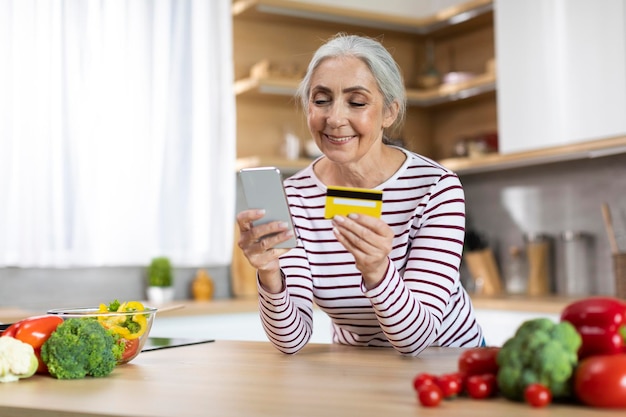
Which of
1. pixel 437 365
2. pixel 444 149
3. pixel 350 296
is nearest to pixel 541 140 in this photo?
pixel 444 149

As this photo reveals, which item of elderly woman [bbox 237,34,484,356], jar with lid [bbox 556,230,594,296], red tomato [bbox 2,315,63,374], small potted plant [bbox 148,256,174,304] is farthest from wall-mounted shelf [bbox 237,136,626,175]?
red tomato [bbox 2,315,63,374]

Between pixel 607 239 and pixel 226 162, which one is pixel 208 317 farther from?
pixel 607 239

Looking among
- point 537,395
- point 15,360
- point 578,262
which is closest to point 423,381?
point 537,395

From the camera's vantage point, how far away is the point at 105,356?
1.41 metres

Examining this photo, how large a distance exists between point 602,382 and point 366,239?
577 millimetres

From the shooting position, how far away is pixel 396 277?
1.61 meters

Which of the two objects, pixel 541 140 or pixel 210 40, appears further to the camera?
pixel 210 40

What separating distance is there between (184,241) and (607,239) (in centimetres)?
200

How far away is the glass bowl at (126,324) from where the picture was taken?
152cm

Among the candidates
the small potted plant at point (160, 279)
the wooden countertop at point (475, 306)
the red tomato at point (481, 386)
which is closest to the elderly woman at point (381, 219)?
the red tomato at point (481, 386)

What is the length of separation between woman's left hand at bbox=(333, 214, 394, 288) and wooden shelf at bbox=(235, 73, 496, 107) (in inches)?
103

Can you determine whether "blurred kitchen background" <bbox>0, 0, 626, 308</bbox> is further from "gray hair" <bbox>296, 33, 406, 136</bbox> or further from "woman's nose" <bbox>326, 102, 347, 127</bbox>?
"woman's nose" <bbox>326, 102, 347, 127</bbox>

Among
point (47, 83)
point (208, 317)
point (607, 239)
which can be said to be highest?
point (47, 83)

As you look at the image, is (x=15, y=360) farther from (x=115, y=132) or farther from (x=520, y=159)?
(x=520, y=159)
